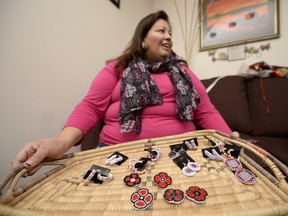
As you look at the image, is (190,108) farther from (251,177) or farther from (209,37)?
(209,37)

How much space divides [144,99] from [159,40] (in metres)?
0.34

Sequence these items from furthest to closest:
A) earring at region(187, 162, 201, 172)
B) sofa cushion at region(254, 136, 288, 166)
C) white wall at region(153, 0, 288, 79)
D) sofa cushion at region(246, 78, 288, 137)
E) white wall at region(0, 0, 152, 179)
→ white wall at region(153, 0, 288, 79), sofa cushion at region(246, 78, 288, 137), sofa cushion at region(254, 136, 288, 166), white wall at region(0, 0, 152, 179), earring at region(187, 162, 201, 172)

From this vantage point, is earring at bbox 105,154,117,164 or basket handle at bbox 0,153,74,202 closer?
basket handle at bbox 0,153,74,202

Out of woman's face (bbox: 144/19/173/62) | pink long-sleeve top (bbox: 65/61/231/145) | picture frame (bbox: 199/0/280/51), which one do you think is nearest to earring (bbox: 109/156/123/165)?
pink long-sleeve top (bbox: 65/61/231/145)

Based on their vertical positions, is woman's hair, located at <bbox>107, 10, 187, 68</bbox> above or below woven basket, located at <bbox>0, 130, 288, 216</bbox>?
above

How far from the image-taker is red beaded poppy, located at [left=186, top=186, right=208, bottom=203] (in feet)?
0.88

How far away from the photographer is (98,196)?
1.00ft

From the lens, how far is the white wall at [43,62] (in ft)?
2.01

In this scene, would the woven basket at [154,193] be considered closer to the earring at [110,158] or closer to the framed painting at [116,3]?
the earring at [110,158]

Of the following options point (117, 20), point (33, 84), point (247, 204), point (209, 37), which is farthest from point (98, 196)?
point (209, 37)

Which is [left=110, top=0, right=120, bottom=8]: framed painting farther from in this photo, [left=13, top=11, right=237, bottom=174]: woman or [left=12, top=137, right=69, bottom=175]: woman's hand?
[left=12, top=137, right=69, bottom=175]: woman's hand

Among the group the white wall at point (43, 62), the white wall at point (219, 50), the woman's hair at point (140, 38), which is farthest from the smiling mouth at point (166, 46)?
the white wall at point (219, 50)

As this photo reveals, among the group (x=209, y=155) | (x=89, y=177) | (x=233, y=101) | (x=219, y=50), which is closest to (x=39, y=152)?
(x=89, y=177)

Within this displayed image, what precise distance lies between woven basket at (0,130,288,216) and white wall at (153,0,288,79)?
1.29 m
